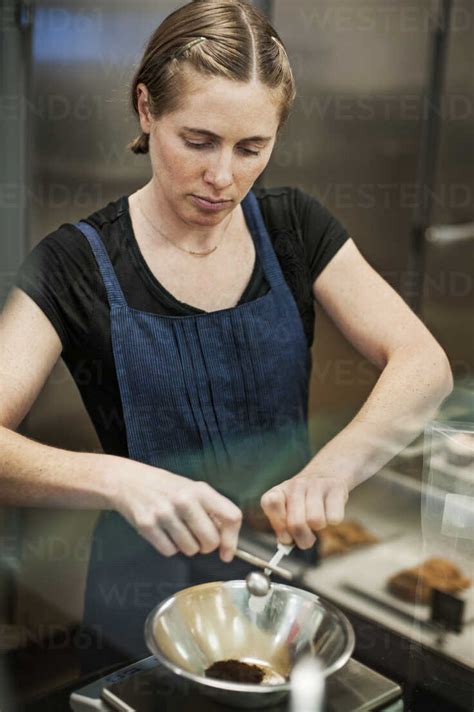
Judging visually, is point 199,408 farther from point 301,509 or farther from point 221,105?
point 221,105

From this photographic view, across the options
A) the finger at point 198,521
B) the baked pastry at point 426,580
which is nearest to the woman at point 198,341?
the finger at point 198,521

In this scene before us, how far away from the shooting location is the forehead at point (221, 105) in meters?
0.83

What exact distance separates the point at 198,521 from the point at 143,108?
1.39ft

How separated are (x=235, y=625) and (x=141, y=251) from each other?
41 centimetres

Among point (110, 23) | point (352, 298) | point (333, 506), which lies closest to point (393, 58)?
point (352, 298)

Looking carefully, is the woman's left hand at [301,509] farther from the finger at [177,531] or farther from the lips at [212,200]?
the lips at [212,200]

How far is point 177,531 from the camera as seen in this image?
75 cm

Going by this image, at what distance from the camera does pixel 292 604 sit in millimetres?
752

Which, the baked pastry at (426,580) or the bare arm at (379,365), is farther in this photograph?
the bare arm at (379,365)

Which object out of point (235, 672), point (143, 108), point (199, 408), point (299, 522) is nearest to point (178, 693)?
point (235, 672)

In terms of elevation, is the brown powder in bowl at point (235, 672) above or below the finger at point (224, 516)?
below

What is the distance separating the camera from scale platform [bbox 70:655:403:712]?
2.21 feet

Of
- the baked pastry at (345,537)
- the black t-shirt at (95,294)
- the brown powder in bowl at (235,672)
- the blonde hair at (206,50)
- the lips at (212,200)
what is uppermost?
the blonde hair at (206,50)

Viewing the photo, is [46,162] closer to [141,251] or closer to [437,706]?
[141,251]
